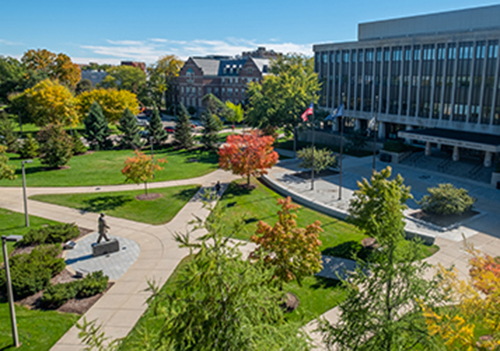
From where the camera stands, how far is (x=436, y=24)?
169ft

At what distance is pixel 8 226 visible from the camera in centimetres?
2677

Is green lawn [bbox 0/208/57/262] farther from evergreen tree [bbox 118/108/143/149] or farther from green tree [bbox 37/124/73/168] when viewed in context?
evergreen tree [bbox 118/108/143/149]

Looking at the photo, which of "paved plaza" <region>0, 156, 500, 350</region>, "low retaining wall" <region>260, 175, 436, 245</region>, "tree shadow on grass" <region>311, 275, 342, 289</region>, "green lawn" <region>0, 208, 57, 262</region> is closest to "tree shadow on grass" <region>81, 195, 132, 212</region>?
"paved plaza" <region>0, 156, 500, 350</region>

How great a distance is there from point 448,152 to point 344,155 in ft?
37.2

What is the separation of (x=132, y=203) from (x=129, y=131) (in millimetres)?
Result: 25587

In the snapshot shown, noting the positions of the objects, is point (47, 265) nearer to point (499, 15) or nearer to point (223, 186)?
point (223, 186)

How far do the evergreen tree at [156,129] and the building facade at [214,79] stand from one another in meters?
37.8

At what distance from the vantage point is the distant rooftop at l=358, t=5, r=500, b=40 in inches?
1837

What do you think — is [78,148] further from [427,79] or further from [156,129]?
[427,79]

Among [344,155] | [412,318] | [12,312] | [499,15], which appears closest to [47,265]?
[12,312]

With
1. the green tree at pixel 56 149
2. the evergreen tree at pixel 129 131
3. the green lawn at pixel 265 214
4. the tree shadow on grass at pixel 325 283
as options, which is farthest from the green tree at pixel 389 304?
the evergreen tree at pixel 129 131

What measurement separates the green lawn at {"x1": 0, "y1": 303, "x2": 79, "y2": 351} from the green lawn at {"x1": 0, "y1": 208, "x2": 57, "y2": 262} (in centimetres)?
952

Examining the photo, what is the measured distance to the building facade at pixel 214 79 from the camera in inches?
3627

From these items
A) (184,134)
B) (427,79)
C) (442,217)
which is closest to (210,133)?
(184,134)
